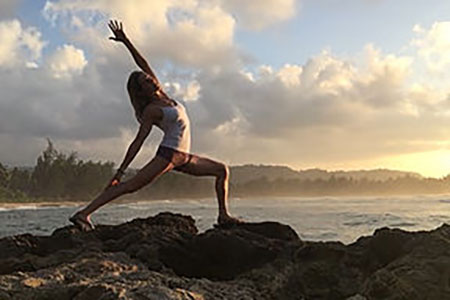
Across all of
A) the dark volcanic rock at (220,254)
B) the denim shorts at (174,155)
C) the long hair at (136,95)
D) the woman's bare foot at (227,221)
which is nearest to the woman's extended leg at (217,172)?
the woman's bare foot at (227,221)

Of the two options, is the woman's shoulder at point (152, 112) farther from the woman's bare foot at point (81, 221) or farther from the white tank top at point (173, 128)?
the woman's bare foot at point (81, 221)

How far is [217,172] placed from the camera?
7645mm

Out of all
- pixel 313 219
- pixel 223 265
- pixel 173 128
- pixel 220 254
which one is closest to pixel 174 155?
pixel 173 128

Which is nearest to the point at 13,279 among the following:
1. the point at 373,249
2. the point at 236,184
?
the point at 373,249

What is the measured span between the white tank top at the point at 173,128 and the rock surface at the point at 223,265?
37.1 inches

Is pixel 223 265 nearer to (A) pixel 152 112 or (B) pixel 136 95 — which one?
(A) pixel 152 112

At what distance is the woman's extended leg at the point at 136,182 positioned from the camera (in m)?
6.75

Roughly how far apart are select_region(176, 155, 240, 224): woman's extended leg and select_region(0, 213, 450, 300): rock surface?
2.14ft

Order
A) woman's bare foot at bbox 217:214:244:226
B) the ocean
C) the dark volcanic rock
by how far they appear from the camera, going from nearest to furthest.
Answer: the dark volcanic rock
woman's bare foot at bbox 217:214:244:226
the ocean

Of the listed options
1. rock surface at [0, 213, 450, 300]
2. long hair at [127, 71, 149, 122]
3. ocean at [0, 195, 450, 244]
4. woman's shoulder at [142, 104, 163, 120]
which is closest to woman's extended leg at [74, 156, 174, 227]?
rock surface at [0, 213, 450, 300]

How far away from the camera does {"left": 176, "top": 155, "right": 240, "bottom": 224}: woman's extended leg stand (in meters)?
7.22

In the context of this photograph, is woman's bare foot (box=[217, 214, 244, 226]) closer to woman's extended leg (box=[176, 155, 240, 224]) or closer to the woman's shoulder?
woman's extended leg (box=[176, 155, 240, 224])

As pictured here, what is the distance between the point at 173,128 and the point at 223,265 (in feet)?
5.89

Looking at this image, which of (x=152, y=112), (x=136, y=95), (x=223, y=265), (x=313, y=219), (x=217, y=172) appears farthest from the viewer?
(x=313, y=219)
